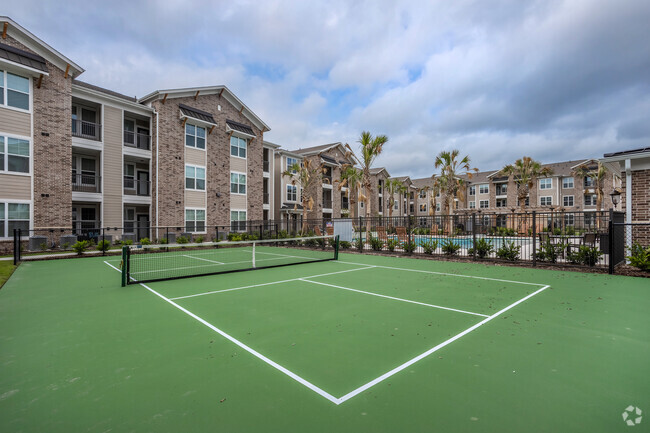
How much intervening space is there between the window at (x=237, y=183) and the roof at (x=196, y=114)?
4781mm

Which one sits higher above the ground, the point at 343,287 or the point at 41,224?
the point at 41,224

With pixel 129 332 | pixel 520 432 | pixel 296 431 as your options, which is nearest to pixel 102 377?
pixel 129 332

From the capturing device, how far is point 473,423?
2594 millimetres

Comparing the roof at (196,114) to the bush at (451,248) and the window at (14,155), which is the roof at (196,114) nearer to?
the window at (14,155)

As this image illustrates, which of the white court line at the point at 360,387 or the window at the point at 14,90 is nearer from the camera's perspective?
the white court line at the point at 360,387

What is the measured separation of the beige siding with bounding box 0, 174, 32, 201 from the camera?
53.3ft

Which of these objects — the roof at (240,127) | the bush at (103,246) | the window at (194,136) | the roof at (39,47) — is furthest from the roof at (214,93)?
the bush at (103,246)

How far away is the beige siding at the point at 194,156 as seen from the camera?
2394 centimetres

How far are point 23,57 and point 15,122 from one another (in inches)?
143

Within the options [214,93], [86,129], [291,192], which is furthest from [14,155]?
[291,192]

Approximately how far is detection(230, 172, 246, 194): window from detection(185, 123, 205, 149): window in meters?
3.62

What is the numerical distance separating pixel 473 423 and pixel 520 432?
0.35 metres

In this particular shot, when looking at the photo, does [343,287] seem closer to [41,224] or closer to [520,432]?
[520,432]

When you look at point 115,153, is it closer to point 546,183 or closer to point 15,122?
point 15,122
